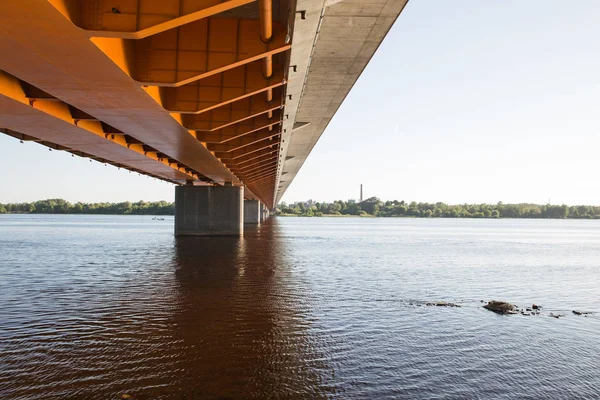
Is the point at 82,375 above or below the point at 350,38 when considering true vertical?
below

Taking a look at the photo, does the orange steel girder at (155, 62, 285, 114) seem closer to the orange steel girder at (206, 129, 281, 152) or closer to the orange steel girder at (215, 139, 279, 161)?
the orange steel girder at (206, 129, 281, 152)

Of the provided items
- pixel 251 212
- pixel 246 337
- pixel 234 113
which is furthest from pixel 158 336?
pixel 251 212

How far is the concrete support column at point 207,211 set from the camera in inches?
2178

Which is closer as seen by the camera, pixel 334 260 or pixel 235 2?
pixel 235 2

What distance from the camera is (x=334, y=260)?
3238 cm

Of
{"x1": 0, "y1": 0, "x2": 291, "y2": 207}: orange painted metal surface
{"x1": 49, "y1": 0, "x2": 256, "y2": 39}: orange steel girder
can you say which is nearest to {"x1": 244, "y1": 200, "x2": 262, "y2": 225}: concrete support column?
{"x1": 0, "y1": 0, "x2": 291, "y2": 207}: orange painted metal surface

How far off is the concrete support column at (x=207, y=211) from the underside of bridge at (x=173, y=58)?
3305 centimetres

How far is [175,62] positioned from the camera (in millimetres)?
13008

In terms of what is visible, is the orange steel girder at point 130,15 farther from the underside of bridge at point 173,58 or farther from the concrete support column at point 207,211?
the concrete support column at point 207,211

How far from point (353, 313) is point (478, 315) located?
135 inches

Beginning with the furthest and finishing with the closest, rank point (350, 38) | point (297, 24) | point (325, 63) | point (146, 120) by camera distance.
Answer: point (146, 120)
point (325, 63)
point (350, 38)
point (297, 24)

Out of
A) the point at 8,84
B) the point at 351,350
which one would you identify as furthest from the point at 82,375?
the point at 8,84

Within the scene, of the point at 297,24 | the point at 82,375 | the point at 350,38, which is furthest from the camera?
the point at 350,38

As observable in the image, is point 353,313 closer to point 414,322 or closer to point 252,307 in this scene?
point 414,322
